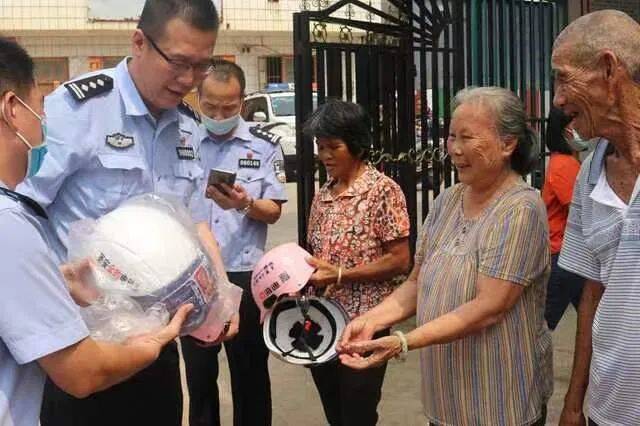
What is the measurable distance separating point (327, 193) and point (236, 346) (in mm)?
882

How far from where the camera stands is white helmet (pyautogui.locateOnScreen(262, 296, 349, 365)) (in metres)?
2.97

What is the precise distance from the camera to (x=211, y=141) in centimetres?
388

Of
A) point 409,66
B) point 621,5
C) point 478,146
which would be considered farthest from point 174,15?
point 621,5

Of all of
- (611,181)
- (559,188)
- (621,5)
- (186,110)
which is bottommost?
(559,188)

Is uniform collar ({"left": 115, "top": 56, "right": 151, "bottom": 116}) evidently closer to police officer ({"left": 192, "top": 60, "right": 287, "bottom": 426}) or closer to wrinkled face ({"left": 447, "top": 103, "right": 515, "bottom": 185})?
wrinkled face ({"left": 447, "top": 103, "right": 515, "bottom": 185})

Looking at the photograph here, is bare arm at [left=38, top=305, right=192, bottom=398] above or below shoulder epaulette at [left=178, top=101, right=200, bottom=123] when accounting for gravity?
below

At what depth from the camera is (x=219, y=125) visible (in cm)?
378

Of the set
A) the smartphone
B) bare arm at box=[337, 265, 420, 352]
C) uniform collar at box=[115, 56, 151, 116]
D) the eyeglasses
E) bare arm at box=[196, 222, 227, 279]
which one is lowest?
bare arm at box=[337, 265, 420, 352]

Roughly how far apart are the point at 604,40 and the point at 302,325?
152 centimetres

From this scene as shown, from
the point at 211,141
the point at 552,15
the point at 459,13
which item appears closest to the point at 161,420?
the point at 211,141

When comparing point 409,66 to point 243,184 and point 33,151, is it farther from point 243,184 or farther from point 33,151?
point 33,151

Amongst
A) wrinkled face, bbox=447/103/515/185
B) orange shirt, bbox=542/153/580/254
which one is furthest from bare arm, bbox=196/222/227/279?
orange shirt, bbox=542/153/580/254

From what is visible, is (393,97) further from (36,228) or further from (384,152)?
(36,228)

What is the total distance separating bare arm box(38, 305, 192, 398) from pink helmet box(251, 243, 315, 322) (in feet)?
3.45
